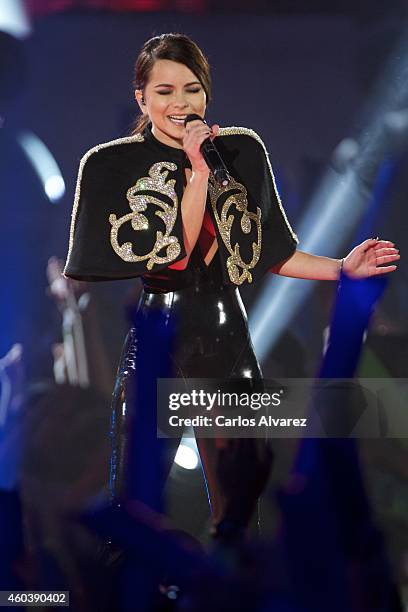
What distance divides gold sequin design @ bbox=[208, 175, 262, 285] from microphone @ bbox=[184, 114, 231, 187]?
178mm

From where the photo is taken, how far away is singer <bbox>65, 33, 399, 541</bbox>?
1.99 metres

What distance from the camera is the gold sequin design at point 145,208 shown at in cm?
199

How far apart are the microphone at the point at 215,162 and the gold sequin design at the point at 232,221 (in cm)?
18

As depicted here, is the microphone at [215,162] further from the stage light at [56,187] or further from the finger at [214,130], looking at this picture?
the stage light at [56,187]

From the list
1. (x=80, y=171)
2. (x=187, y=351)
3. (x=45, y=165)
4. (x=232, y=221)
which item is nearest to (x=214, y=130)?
(x=232, y=221)

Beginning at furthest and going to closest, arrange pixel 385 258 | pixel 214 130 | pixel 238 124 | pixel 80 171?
pixel 238 124, pixel 385 258, pixel 80 171, pixel 214 130

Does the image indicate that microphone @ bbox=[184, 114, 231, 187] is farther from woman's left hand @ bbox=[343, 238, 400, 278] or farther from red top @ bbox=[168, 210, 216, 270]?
woman's left hand @ bbox=[343, 238, 400, 278]

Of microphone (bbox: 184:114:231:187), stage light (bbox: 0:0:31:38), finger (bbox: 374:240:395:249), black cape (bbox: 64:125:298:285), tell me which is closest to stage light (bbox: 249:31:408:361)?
finger (bbox: 374:240:395:249)

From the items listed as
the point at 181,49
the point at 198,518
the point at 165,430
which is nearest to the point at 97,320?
the point at 165,430

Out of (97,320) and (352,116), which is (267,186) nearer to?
(352,116)

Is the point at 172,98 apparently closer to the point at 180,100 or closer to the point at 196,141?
the point at 180,100

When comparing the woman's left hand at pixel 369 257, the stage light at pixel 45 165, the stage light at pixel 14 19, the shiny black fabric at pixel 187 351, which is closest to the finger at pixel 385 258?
the woman's left hand at pixel 369 257

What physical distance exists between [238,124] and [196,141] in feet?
1.76

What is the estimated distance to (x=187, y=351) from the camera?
6.61ft
